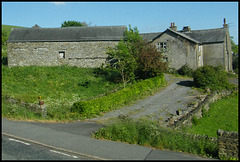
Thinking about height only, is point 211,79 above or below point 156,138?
above

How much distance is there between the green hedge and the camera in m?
15.8

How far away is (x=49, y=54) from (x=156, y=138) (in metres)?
27.5

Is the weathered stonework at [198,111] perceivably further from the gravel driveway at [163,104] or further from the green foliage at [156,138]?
the green foliage at [156,138]

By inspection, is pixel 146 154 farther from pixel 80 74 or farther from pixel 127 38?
pixel 127 38

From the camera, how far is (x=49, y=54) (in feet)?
114

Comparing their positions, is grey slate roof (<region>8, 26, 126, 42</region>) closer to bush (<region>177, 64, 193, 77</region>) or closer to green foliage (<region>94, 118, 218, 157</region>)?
bush (<region>177, 64, 193, 77</region>)

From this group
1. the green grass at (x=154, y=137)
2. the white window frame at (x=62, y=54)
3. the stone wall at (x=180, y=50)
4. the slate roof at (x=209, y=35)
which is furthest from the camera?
the slate roof at (x=209, y=35)

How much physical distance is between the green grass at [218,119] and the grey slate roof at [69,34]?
1753 centimetres

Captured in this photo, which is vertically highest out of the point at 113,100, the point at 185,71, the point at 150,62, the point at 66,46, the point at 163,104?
the point at 66,46

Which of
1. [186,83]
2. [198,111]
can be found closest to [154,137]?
[198,111]

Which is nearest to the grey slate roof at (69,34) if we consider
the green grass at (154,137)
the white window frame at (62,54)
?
the white window frame at (62,54)

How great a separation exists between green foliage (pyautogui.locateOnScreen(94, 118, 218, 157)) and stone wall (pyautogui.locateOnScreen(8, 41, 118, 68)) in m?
23.8

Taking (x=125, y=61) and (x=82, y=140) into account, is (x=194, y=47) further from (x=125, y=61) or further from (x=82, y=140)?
(x=82, y=140)

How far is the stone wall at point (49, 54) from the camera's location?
34562 mm
